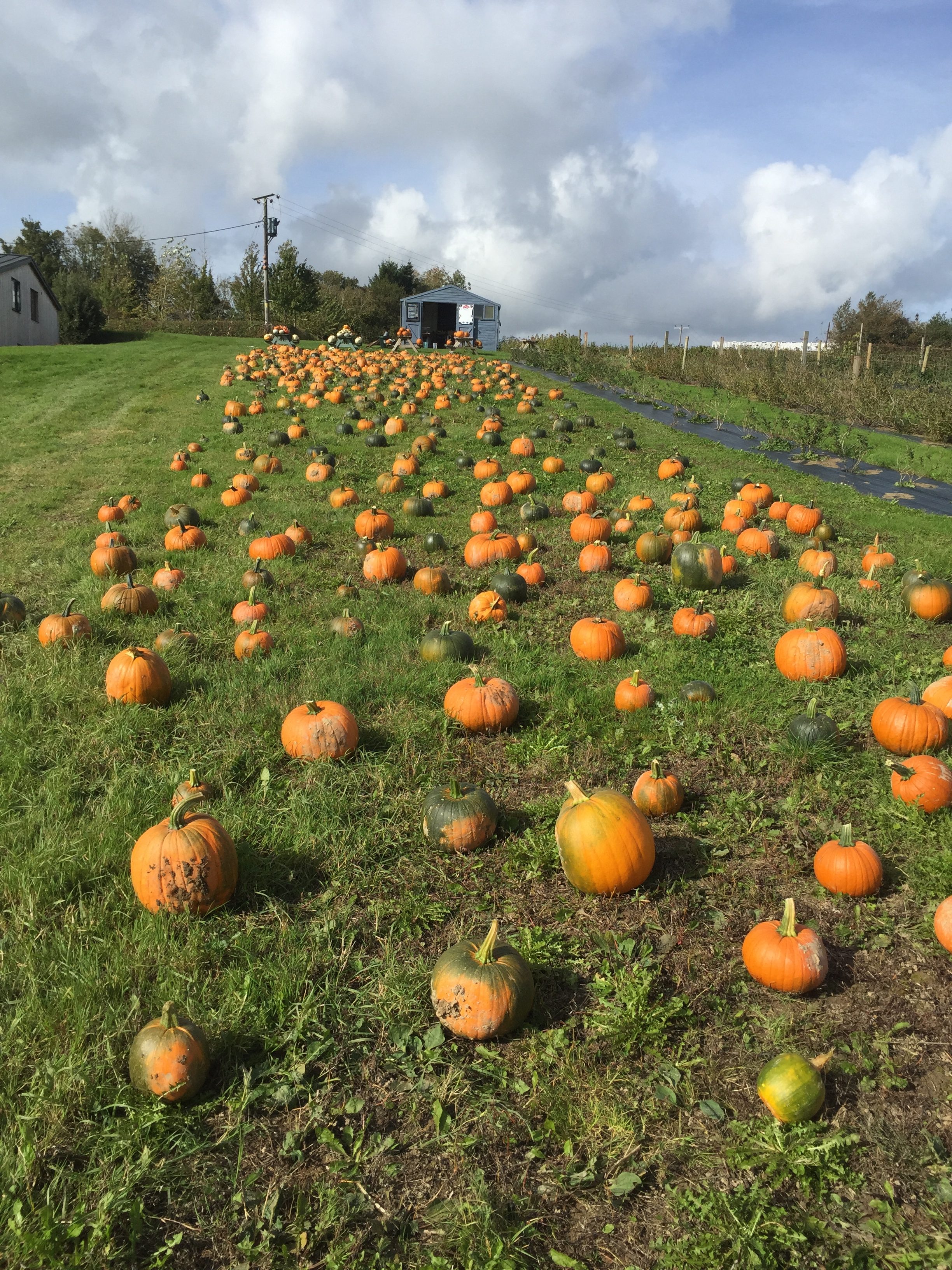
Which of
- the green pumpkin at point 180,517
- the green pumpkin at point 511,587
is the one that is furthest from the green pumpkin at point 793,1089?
the green pumpkin at point 180,517

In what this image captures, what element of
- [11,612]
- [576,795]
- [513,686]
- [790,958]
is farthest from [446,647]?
[11,612]

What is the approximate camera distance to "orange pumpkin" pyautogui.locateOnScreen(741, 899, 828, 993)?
327cm

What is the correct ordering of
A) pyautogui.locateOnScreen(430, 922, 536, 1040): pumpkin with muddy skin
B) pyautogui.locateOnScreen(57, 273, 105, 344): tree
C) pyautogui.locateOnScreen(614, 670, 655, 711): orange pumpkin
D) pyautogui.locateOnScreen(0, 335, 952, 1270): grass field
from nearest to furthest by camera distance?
pyautogui.locateOnScreen(0, 335, 952, 1270): grass field → pyautogui.locateOnScreen(430, 922, 536, 1040): pumpkin with muddy skin → pyautogui.locateOnScreen(614, 670, 655, 711): orange pumpkin → pyautogui.locateOnScreen(57, 273, 105, 344): tree

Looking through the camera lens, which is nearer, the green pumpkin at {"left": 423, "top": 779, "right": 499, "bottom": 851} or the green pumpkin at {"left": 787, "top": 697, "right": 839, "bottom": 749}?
the green pumpkin at {"left": 423, "top": 779, "right": 499, "bottom": 851}

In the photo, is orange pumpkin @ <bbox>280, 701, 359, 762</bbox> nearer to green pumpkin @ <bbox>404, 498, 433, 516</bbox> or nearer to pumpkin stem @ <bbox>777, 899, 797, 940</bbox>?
pumpkin stem @ <bbox>777, 899, 797, 940</bbox>

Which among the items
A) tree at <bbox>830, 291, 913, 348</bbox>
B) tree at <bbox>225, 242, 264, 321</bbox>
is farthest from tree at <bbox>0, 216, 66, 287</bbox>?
tree at <bbox>830, 291, 913, 348</bbox>

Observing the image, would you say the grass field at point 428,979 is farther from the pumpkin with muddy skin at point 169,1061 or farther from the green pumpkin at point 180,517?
the green pumpkin at point 180,517

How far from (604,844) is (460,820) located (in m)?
0.80

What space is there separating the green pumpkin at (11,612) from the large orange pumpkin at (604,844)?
5.19 meters

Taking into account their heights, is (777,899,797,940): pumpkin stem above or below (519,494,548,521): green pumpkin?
below

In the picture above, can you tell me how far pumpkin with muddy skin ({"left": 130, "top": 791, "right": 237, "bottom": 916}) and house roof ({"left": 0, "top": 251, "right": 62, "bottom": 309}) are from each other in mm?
48814

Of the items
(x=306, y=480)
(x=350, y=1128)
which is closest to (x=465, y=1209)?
(x=350, y=1128)

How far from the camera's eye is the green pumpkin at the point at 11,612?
21.5 feet

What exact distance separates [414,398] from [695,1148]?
65.5 ft
